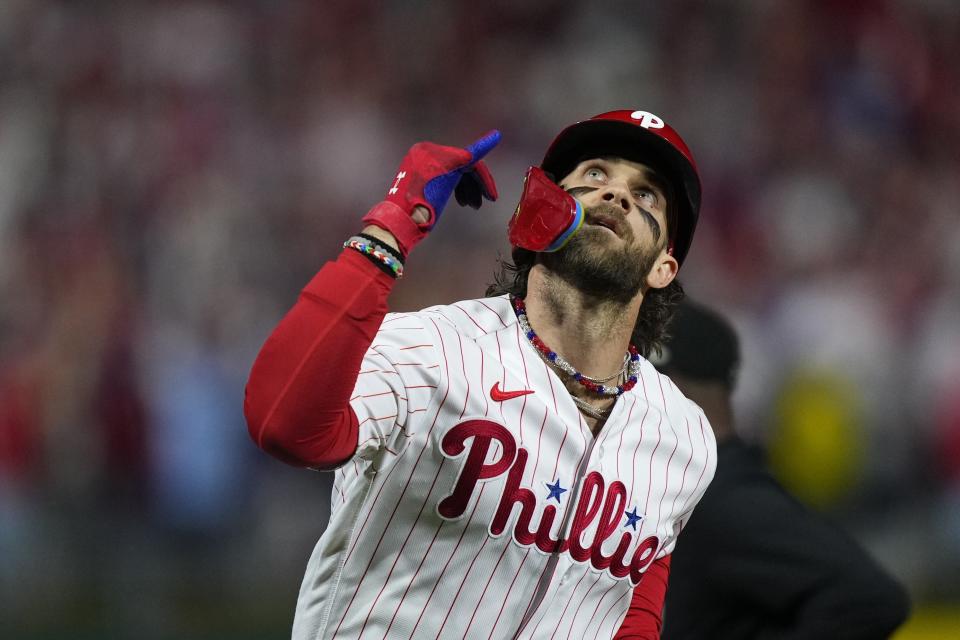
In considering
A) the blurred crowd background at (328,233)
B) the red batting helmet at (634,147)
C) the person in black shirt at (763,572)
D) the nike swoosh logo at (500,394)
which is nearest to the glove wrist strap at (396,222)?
the nike swoosh logo at (500,394)

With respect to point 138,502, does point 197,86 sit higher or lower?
higher

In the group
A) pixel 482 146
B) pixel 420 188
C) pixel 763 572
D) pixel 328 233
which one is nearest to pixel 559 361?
pixel 482 146

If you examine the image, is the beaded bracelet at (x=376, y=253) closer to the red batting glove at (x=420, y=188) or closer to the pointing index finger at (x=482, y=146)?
the red batting glove at (x=420, y=188)

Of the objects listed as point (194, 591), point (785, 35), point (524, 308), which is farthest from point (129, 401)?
point (785, 35)

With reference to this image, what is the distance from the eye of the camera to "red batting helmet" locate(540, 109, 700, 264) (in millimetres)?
2613

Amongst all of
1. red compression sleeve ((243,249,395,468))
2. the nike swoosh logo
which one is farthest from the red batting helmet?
red compression sleeve ((243,249,395,468))

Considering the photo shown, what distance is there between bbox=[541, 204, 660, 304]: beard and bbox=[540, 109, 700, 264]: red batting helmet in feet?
0.72

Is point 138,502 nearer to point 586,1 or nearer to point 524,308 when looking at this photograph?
point 524,308

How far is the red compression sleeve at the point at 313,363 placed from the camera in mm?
1720

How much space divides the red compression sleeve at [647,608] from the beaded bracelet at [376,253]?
46.6 inches

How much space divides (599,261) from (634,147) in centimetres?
37

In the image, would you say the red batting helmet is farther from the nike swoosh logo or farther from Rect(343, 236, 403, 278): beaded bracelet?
Rect(343, 236, 403, 278): beaded bracelet

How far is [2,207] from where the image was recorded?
6.15 meters

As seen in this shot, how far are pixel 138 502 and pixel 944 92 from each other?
6.54 metres
